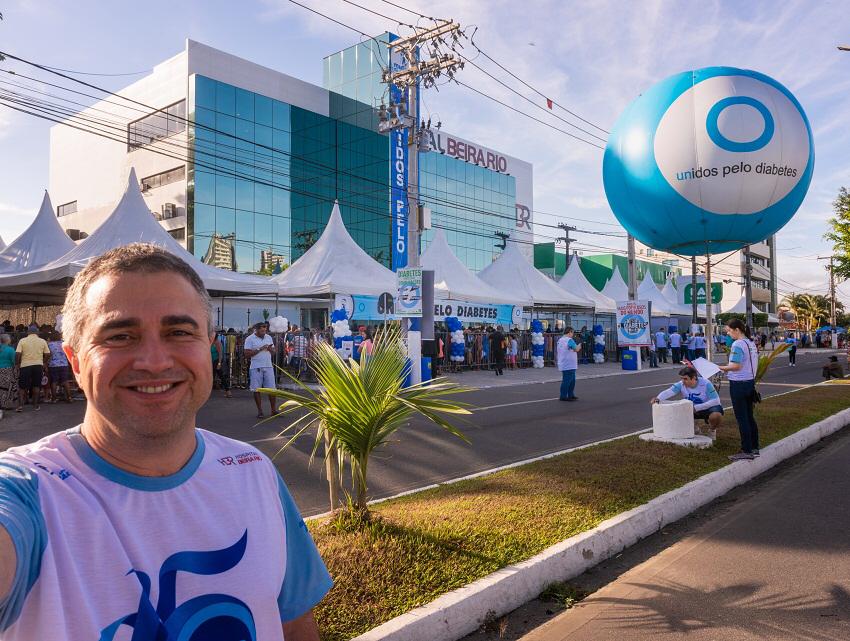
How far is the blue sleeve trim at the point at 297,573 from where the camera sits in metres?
1.64

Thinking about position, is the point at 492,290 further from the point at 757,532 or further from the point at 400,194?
the point at 757,532

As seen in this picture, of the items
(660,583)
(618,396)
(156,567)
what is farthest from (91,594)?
(618,396)

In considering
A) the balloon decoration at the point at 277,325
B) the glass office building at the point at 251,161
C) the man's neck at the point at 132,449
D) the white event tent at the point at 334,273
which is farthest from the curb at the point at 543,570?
the glass office building at the point at 251,161

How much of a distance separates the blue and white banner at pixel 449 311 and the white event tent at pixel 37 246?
8.39m

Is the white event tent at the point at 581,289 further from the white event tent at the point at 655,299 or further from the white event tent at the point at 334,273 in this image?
the white event tent at the point at 334,273

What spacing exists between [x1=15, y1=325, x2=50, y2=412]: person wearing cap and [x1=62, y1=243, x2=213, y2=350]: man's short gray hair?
13.6m

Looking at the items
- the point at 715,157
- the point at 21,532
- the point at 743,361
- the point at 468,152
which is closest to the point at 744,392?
the point at 743,361

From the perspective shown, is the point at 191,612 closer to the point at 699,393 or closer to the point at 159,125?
the point at 699,393

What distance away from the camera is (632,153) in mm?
7707

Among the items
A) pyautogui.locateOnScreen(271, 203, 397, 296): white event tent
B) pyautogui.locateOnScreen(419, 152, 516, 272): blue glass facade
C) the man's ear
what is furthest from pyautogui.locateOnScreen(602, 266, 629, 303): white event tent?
the man's ear

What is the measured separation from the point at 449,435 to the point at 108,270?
9.22 meters

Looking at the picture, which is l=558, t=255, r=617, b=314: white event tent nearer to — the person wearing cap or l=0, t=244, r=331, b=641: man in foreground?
the person wearing cap

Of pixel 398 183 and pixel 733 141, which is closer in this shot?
pixel 733 141

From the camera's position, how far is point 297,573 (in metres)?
1.66
